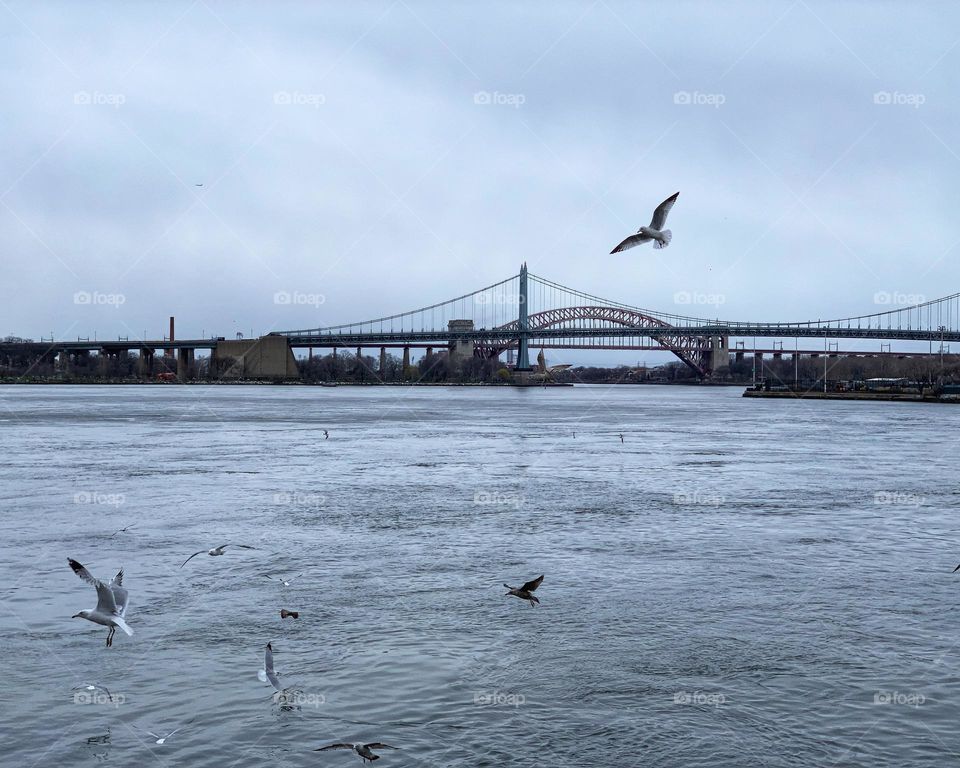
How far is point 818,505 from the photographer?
598 inches

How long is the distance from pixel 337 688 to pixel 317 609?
1903 millimetres

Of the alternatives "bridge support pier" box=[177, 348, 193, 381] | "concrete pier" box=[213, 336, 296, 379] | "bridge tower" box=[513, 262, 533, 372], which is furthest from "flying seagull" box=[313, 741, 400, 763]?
"bridge support pier" box=[177, 348, 193, 381]

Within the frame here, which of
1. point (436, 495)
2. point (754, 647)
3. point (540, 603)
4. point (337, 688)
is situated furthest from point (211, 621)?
point (436, 495)

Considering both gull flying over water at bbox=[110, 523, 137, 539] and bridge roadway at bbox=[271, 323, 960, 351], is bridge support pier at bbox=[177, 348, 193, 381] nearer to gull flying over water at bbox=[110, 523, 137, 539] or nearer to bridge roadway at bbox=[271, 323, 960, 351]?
bridge roadway at bbox=[271, 323, 960, 351]

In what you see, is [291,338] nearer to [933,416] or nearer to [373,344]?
[373,344]
